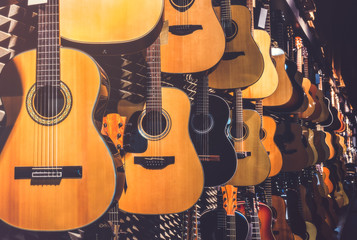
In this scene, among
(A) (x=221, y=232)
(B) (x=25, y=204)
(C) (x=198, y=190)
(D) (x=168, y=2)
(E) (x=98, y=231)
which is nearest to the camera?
(B) (x=25, y=204)

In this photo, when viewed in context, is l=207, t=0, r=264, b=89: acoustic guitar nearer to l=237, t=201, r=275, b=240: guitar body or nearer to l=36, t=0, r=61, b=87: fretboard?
l=237, t=201, r=275, b=240: guitar body

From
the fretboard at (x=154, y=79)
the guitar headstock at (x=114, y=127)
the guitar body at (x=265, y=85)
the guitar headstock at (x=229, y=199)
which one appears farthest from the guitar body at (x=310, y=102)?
the guitar headstock at (x=114, y=127)

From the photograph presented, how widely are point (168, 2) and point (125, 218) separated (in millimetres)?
1142

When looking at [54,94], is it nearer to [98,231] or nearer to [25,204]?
[25,204]

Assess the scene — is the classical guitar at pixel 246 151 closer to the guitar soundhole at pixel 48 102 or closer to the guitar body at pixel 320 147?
the guitar soundhole at pixel 48 102

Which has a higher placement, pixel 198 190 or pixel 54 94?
pixel 54 94

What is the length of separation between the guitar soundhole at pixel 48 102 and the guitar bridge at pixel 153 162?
0.47 meters

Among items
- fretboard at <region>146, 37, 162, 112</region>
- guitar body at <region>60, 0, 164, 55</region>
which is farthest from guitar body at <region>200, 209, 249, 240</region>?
guitar body at <region>60, 0, 164, 55</region>

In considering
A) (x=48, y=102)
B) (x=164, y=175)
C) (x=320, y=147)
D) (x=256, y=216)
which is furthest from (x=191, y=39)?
(x=320, y=147)

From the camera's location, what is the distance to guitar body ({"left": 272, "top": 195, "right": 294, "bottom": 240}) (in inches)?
115

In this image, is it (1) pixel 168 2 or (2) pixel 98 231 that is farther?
(1) pixel 168 2

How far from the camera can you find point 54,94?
1188mm

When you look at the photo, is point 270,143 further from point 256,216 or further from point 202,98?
point 202,98

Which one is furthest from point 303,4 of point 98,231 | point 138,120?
point 98,231
